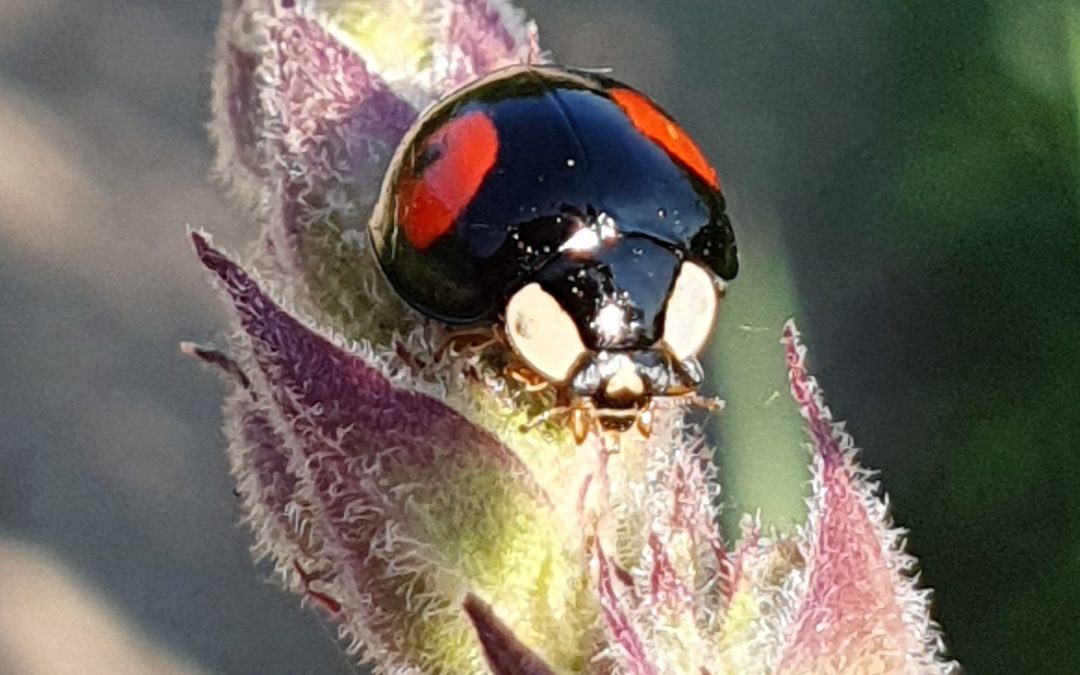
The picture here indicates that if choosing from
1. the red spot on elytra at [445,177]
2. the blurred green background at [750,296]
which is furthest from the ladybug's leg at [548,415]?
the blurred green background at [750,296]

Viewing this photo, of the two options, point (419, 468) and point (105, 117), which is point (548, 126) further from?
point (105, 117)

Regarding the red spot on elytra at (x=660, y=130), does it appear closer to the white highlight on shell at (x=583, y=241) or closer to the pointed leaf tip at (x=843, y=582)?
the white highlight on shell at (x=583, y=241)

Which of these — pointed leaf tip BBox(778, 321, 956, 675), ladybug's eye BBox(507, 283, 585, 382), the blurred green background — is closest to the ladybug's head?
ladybug's eye BBox(507, 283, 585, 382)

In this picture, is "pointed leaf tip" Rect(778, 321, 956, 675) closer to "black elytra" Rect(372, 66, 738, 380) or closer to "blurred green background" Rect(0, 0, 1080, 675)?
"black elytra" Rect(372, 66, 738, 380)

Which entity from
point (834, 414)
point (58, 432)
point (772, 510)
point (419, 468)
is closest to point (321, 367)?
point (419, 468)

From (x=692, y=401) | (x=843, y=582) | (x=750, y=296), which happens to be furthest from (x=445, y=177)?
(x=750, y=296)
